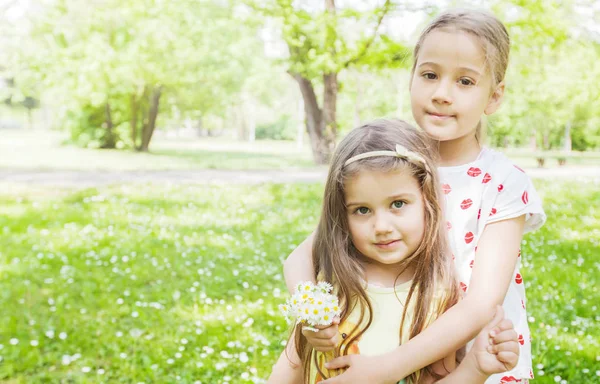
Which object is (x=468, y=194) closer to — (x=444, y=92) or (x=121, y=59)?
(x=444, y=92)

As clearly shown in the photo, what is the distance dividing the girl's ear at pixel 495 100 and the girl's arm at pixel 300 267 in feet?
2.52

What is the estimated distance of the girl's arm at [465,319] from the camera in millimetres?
1812

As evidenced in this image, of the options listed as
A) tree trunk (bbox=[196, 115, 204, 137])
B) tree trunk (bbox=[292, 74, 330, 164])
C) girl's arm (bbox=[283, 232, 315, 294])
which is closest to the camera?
girl's arm (bbox=[283, 232, 315, 294])

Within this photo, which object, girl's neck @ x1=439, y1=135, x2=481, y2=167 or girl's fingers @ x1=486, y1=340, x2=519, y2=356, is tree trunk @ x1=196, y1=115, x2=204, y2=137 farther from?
girl's fingers @ x1=486, y1=340, x2=519, y2=356

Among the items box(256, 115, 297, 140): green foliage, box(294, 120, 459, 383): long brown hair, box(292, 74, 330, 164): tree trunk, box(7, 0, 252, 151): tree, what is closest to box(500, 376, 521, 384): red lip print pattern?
box(294, 120, 459, 383): long brown hair

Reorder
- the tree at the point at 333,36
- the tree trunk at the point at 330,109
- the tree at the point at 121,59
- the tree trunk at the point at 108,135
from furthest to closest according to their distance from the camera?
1. the tree trunk at the point at 108,135
2. the tree at the point at 121,59
3. the tree trunk at the point at 330,109
4. the tree at the point at 333,36

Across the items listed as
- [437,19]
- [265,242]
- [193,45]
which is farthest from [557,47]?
[193,45]

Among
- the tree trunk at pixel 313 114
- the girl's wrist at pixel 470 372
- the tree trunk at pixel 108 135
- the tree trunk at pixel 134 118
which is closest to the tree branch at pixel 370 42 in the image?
the tree trunk at pixel 313 114

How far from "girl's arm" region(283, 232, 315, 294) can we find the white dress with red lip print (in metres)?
0.52

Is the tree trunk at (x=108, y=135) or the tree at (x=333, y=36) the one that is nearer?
the tree at (x=333, y=36)

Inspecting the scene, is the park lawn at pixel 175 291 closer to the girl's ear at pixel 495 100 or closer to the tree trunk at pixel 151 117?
the girl's ear at pixel 495 100

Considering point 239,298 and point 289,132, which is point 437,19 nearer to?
point 239,298

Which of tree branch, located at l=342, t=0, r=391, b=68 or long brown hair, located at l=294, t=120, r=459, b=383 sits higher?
tree branch, located at l=342, t=0, r=391, b=68

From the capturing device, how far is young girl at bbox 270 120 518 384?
6.29 ft
